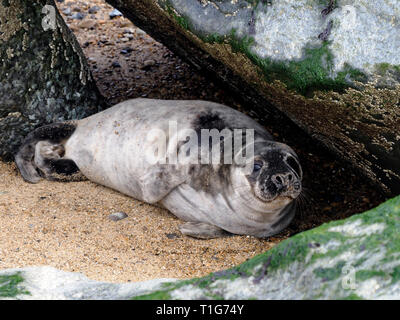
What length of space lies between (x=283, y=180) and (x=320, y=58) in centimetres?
84

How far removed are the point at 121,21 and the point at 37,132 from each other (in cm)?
288

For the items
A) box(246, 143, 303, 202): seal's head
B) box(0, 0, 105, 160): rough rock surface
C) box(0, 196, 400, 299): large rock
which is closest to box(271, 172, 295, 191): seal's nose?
box(246, 143, 303, 202): seal's head

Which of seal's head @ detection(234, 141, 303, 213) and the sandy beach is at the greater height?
seal's head @ detection(234, 141, 303, 213)

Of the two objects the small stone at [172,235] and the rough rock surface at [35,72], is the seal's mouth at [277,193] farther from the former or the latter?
the rough rock surface at [35,72]

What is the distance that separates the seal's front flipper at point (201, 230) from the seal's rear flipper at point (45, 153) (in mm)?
1210

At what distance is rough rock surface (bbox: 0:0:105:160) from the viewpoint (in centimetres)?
442

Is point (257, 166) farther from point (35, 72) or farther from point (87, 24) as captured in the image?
point (87, 24)

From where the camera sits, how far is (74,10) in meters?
7.46

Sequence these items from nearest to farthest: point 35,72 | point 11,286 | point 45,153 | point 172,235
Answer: point 11,286, point 172,235, point 35,72, point 45,153

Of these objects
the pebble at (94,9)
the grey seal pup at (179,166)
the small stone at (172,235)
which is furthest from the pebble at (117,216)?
the pebble at (94,9)

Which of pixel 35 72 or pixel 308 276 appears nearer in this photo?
pixel 308 276

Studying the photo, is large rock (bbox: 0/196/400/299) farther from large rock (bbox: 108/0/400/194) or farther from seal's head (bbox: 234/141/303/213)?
seal's head (bbox: 234/141/303/213)

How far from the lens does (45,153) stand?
4.79 m

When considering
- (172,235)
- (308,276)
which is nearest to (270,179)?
(172,235)
